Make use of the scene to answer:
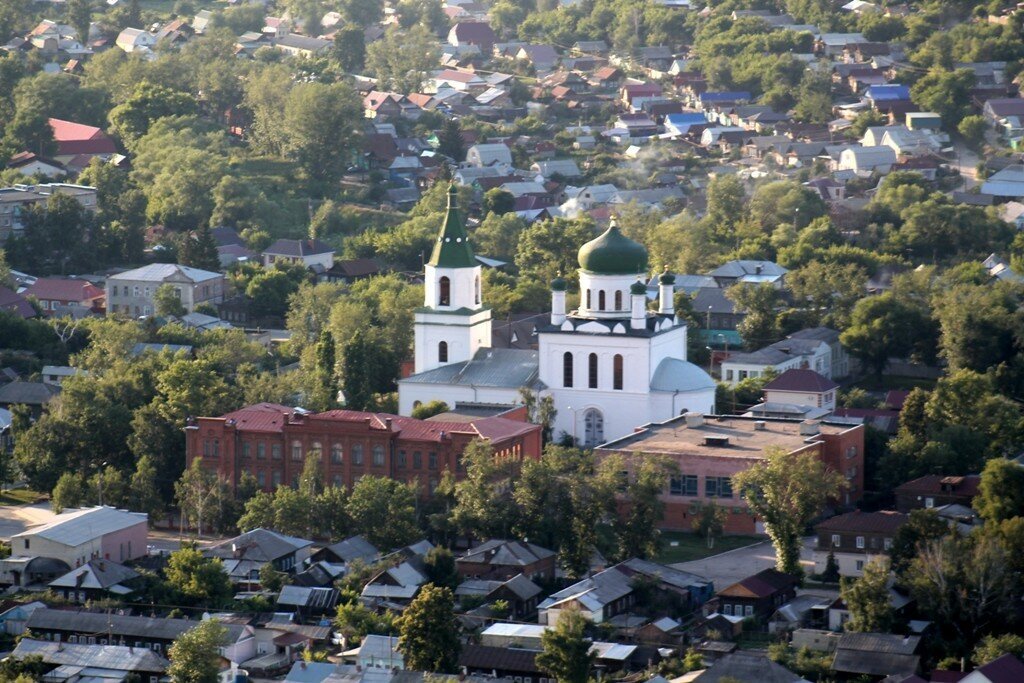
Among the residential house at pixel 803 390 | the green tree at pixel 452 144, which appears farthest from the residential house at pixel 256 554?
the green tree at pixel 452 144

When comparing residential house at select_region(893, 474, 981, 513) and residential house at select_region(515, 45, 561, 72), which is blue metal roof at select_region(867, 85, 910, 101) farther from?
residential house at select_region(893, 474, 981, 513)

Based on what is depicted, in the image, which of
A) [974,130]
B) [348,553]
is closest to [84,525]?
[348,553]

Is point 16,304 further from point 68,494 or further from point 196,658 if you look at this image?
point 196,658

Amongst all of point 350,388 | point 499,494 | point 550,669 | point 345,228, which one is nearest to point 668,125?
point 345,228

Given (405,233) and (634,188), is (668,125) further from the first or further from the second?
(405,233)

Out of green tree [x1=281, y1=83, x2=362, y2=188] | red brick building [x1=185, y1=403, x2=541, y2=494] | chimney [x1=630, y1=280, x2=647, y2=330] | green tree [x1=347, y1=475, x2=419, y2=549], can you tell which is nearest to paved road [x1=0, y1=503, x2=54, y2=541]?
red brick building [x1=185, y1=403, x2=541, y2=494]
